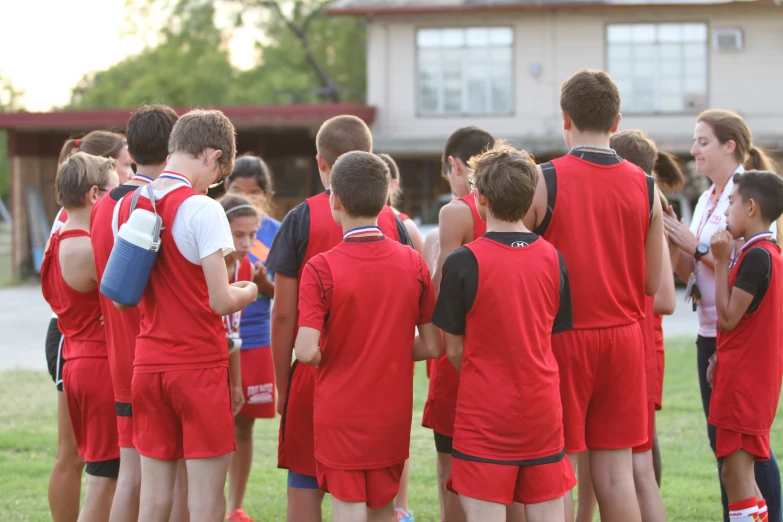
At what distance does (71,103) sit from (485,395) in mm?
53330

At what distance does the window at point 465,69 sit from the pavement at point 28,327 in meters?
6.98

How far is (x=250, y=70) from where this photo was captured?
37750 mm

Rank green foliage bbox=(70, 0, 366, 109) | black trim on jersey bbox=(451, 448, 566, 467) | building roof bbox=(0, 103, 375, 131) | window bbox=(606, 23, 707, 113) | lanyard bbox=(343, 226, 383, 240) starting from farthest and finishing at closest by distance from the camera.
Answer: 1. green foliage bbox=(70, 0, 366, 109)
2. window bbox=(606, 23, 707, 113)
3. building roof bbox=(0, 103, 375, 131)
4. lanyard bbox=(343, 226, 383, 240)
5. black trim on jersey bbox=(451, 448, 566, 467)

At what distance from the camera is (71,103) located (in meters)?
51.9

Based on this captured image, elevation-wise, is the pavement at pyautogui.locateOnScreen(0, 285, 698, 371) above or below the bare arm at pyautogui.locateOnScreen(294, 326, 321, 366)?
below

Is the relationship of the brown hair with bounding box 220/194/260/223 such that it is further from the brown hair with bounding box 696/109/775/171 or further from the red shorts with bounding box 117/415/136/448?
the brown hair with bounding box 696/109/775/171

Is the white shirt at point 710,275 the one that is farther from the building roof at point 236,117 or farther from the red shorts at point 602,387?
the building roof at point 236,117

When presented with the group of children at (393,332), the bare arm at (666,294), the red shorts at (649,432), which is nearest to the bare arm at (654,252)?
the group of children at (393,332)

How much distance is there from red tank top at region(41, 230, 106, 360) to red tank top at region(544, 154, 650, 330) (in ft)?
7.08

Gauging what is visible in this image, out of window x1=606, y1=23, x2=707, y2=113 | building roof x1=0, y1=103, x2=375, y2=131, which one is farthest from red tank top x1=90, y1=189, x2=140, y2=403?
window x1=606, y1=23, x2=707, y2=113

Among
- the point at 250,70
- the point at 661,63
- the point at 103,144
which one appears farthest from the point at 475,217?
the point at 250,70

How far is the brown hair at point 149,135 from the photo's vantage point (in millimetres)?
3955

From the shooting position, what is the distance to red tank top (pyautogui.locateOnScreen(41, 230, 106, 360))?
13.5ft

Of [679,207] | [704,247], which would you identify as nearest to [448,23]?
[679,207]
